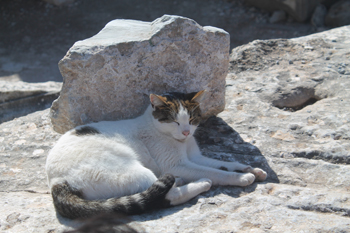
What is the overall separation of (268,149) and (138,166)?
1356 millimetres

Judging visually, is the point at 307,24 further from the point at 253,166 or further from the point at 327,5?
the point at 253,166

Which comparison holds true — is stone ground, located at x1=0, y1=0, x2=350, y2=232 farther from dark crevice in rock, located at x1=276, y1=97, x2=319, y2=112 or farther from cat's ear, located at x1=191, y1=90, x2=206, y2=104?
cat's ear, located at x1=191, y1=90, x2=206, y2=104

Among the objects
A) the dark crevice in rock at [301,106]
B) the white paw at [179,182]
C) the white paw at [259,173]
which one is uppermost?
the dark crevice in rock at [301,106]

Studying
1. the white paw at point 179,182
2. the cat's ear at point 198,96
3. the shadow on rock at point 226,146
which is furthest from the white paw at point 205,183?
the cat's ear at point 198,96

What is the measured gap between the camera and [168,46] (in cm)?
328

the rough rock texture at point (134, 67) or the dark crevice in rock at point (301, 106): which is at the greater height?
the rough rock texture at point (134, 67)

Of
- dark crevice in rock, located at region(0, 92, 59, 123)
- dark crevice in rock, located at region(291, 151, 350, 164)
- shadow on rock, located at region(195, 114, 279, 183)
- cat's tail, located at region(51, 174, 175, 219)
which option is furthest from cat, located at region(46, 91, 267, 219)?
dark crevice in rock, located at region(0, 92, 59, 123)

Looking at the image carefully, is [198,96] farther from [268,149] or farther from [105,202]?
[105,202]

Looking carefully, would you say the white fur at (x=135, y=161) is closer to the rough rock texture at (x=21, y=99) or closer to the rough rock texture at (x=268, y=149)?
the rough rock texture at (x=268, y=149)

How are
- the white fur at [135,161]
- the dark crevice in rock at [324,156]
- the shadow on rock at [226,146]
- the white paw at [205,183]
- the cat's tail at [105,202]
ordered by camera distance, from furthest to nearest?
the shadow on rock at [226,146] < the dark crevice in rock at [324,156] < the white paw at [205,183] < the white fur at [135,161] < the cat's tail at [105,202]

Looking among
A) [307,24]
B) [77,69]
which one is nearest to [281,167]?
[77,69]

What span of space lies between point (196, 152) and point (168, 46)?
1053 millimetres

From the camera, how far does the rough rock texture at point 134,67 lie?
10.4 ft

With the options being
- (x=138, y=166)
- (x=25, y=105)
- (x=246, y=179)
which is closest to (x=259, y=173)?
(x=246, y=179)
